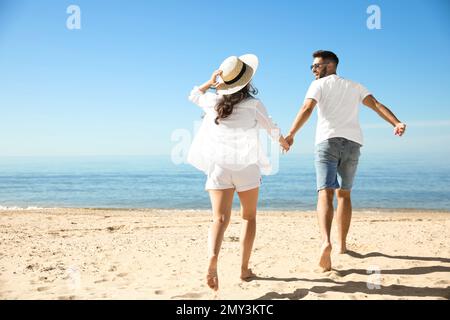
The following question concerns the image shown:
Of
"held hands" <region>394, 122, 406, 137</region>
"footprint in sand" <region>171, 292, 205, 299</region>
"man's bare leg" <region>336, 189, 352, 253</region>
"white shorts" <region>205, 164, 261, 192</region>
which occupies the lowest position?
"footprint in sand" <region>171, 292, 205, 299</region>

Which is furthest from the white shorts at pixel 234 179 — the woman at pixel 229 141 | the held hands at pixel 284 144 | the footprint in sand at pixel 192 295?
the footprint in sand at pixel 192 295

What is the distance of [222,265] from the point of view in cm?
408

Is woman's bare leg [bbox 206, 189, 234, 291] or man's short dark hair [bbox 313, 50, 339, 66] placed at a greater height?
man's short dark hair [bbox 313, 50, 339, 66]

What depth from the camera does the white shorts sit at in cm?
301

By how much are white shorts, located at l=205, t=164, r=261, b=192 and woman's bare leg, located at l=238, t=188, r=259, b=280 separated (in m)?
0.09

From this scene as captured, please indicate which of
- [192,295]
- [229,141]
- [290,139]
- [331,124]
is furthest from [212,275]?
[331,124]

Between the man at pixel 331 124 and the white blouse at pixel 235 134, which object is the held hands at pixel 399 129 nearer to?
the man at pixel 331 124

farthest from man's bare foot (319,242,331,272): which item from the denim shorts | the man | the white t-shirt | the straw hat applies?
the straw hat

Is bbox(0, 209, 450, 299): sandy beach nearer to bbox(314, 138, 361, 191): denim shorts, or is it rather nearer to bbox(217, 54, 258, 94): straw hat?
bbox(314, 138, 361, 191): denim shorts

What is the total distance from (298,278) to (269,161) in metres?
1.22

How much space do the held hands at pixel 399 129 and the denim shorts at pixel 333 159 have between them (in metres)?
0.38

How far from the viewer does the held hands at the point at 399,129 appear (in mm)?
3639
